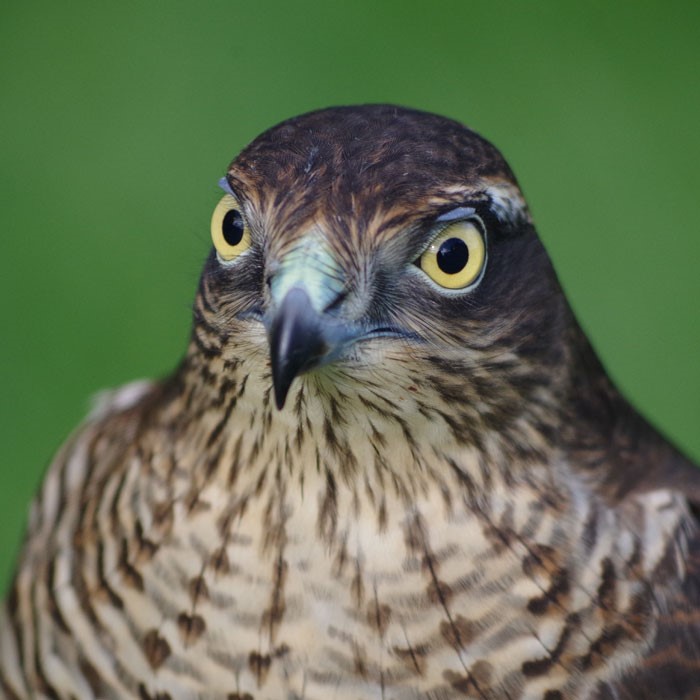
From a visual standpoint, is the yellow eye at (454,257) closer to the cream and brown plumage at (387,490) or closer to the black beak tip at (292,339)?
the cream and brown plumage at (387,490)

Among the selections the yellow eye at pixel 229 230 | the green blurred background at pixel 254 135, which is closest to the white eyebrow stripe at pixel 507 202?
the yellow eye at pixel 229 230

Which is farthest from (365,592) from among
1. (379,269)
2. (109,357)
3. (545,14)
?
(545,14)

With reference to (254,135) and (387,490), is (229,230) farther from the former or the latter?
(254,135)

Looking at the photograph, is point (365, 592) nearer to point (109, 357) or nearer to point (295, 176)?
point (295, 176)

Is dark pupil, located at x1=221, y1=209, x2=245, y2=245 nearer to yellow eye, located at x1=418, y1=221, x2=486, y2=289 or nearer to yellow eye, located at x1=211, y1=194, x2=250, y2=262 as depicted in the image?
yellow eye, located at x1=211, y1=194, x2=250, y2=262

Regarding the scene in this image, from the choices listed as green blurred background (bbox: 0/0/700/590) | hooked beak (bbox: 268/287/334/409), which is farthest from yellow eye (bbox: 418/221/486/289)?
green blurred background (bbox: 0/0/700/590)
